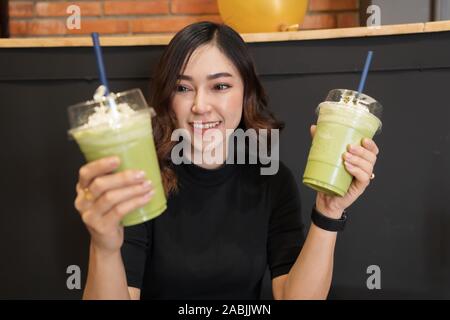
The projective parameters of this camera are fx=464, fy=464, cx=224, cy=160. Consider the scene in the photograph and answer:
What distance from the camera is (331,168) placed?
992mm

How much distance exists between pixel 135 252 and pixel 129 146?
0.45 metres

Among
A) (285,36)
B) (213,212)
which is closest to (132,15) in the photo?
(285,36)

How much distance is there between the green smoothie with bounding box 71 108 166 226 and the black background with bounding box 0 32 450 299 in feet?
2.71

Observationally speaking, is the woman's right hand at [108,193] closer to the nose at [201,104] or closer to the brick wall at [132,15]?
the nose at [201,104]

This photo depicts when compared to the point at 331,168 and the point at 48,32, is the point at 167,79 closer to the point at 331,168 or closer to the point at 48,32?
→ the point at 331,168

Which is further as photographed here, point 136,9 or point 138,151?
point 136,9

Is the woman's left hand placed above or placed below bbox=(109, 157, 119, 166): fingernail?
below

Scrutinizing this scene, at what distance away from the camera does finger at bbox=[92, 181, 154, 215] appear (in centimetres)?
81

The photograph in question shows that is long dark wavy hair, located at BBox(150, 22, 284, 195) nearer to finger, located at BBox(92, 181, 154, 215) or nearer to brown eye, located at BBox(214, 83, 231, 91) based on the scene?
brown eye, located at BBox(214, 83, 231, 91)

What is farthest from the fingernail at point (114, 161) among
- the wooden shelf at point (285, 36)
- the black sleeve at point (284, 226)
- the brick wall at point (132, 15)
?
the brick wall at point (132, 15)

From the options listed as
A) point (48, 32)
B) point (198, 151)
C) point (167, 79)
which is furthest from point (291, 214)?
point (48, 32)

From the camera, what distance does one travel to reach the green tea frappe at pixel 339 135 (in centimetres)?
99

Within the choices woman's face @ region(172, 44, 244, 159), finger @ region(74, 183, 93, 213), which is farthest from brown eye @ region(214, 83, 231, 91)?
finger @ region(74, 183, 93, 213)
